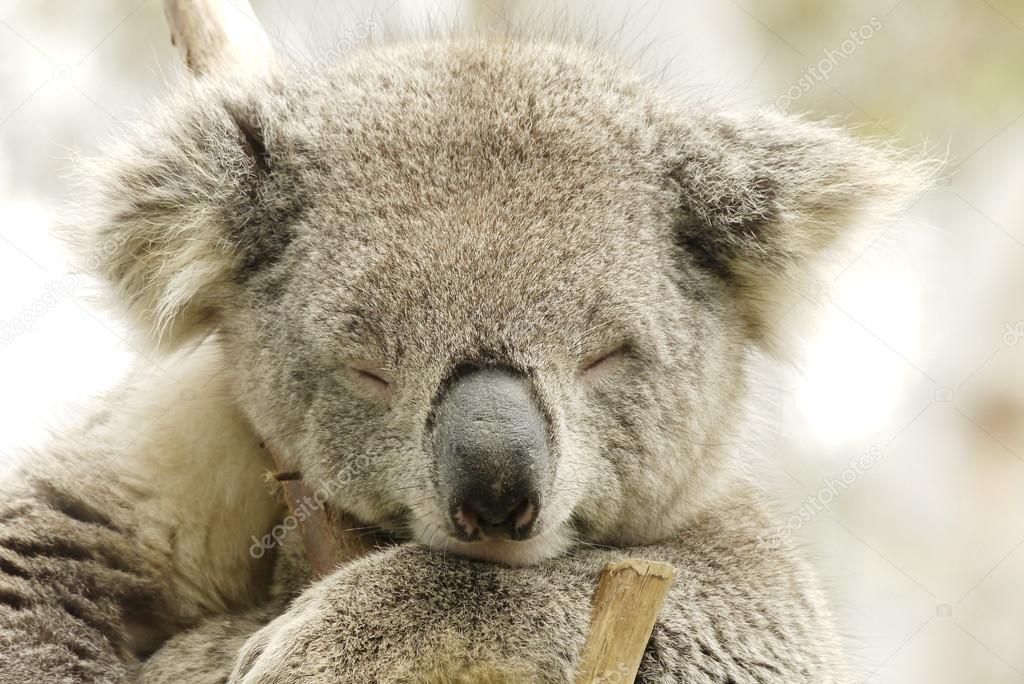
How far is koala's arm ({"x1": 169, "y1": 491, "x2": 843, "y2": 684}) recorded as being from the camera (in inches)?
109

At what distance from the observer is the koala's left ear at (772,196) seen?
139 inches

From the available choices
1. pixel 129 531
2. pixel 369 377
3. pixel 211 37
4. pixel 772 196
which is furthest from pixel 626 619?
pixel 211 37

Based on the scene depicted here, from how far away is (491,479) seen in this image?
265cm

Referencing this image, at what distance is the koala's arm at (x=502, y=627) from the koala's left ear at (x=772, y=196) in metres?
0.94

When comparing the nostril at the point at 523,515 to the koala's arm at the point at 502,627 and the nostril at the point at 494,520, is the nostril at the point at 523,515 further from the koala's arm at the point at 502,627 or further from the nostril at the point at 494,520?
the koala's arm at the point at 502,627

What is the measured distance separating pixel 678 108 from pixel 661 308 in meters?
0.88

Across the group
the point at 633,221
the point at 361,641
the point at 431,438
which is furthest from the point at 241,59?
the point at 361,641

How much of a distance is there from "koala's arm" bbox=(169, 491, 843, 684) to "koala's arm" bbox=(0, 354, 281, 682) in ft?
0.70

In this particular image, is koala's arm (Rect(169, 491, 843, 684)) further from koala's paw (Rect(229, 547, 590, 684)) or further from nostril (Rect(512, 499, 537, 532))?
Result: nostril (Rect(512, 499, 537, 532))

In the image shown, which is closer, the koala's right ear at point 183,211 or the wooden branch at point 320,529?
the wooden branch at point 320,529

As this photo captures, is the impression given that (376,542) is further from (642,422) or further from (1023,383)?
(1023,383)

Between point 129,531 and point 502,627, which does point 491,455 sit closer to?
point 502,627

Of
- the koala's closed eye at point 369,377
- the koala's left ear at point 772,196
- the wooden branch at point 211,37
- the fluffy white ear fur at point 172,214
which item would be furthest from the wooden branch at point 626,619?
the wooden branch at point 211,37

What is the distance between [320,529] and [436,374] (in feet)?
2.35
